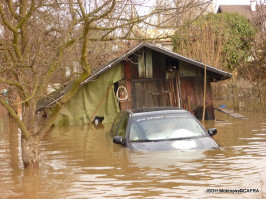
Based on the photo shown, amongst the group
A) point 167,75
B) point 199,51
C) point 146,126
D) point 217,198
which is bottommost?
point 217,198

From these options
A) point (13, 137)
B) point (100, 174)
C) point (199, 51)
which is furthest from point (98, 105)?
point (100, 174)

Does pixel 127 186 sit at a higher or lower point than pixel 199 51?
lower

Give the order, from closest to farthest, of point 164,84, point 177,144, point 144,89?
point 177,144 → point 144,89 → point 164,84

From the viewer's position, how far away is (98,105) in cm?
2230

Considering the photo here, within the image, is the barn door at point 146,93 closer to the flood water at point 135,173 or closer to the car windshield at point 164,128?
the flood water at point 135,173

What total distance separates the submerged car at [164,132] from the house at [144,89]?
33.5 feet

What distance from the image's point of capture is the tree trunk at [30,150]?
982 centimetres

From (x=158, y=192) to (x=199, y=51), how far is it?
22.2m

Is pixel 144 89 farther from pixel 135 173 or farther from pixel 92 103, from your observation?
pixel 135 173

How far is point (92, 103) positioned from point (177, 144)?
472 inches

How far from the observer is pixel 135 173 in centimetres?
931

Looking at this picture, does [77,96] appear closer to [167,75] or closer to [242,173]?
[167,75]

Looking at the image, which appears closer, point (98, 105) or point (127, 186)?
point (127, 186)

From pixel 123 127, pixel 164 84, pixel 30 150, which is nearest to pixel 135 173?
pixel 30 150
